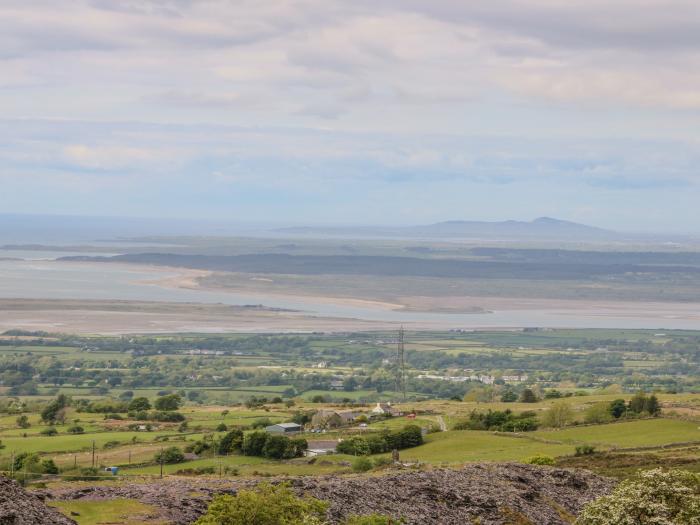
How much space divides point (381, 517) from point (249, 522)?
4913 millimetres

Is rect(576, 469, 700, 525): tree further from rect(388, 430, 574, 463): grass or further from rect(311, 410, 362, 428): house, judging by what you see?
rect(311, 410, 362, 428): house

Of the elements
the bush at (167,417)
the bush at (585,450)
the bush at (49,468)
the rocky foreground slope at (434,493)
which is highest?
the rocky foreground slope at (434,493)

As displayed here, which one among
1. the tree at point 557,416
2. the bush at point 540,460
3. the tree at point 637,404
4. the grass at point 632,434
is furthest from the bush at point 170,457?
the tree at point 637,404

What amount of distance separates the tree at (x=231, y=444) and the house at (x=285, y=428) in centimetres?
832

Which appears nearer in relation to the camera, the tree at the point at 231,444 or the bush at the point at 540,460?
the bush at the point at 540,460

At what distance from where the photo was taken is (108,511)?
3097cm

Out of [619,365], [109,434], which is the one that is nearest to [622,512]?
[109,434]

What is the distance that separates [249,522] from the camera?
2805 centimetres

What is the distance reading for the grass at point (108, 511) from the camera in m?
29.9

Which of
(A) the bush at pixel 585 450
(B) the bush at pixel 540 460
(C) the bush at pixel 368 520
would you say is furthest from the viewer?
(A) the bush at pixel 585 450

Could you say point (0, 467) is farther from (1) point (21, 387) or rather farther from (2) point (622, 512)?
(1) point (21, 387)

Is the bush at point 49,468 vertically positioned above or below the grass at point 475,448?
above

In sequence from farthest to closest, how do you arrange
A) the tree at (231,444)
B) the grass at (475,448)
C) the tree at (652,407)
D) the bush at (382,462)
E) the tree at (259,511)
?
the tree at (652,407) → the tree at (231,444) → the grass at (475,448) → the bush at (382,462) → the tree at (259,511)

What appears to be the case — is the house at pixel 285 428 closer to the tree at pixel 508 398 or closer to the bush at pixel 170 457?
the bush at pixel 170 457
